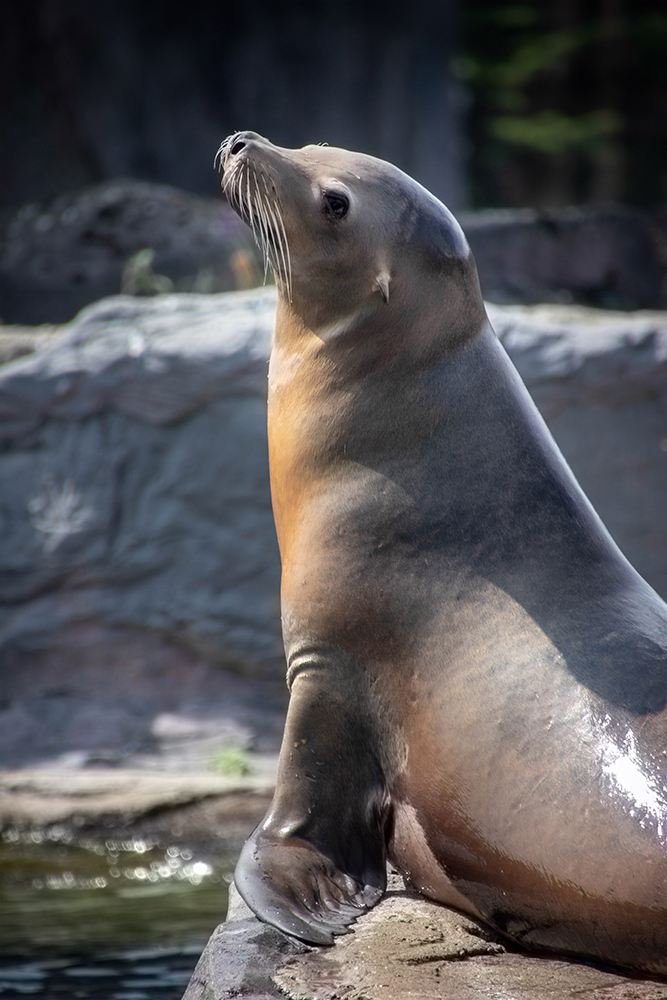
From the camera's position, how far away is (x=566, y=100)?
22.3 metres

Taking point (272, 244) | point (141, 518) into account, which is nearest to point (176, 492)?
point (141, 518)

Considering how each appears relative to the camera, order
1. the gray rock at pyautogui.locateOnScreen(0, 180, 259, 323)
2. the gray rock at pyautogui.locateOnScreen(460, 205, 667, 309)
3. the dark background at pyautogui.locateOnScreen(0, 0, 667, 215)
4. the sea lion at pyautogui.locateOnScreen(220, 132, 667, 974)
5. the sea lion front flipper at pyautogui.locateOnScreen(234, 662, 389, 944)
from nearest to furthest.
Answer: the sea lion at pyautogui.locateOnScreen(220, 132, 667, 974) < the sea lion front flipper at pyautogui.locateOnScreen(234, 662, 389, 944) < the gray rock at pyautogui.locateOnScreen(0, 180, 259, 323) < the gray rock at pyautogui.locateOnScreen(460, 205, 667, 309) < the dark background at pyautogui.locateOnScreen(0, 0, 667, 215)

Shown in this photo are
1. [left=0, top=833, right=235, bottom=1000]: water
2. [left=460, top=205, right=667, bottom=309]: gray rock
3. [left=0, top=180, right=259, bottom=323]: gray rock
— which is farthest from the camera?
[left=460, top=205, right=667, bottom=309]: gray rock

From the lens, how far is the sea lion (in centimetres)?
221

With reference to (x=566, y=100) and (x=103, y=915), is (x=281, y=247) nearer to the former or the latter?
(x=103, y=915)

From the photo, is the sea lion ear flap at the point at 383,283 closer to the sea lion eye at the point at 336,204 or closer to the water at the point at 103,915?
the sea lion eye at the point at 336,204

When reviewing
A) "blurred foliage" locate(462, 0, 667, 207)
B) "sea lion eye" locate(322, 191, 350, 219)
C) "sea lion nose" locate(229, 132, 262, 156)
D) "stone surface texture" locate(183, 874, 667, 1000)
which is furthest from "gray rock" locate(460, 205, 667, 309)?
"blurred foliage" locate(462, 0, 667, 207)

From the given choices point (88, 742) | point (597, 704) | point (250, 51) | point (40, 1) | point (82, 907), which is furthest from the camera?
point (250, 51)

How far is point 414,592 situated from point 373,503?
22cm

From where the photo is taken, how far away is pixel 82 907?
13.2 ft

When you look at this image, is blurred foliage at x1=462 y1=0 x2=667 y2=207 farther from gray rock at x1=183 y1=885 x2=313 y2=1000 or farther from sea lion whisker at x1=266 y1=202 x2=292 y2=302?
gray rock at x1=183 y1=885 x2=313 y2=1000

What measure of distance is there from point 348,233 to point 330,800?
4.16 ft

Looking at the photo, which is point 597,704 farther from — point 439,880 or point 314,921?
point 314,921

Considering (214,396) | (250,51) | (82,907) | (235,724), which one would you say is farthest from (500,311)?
(250,51)
